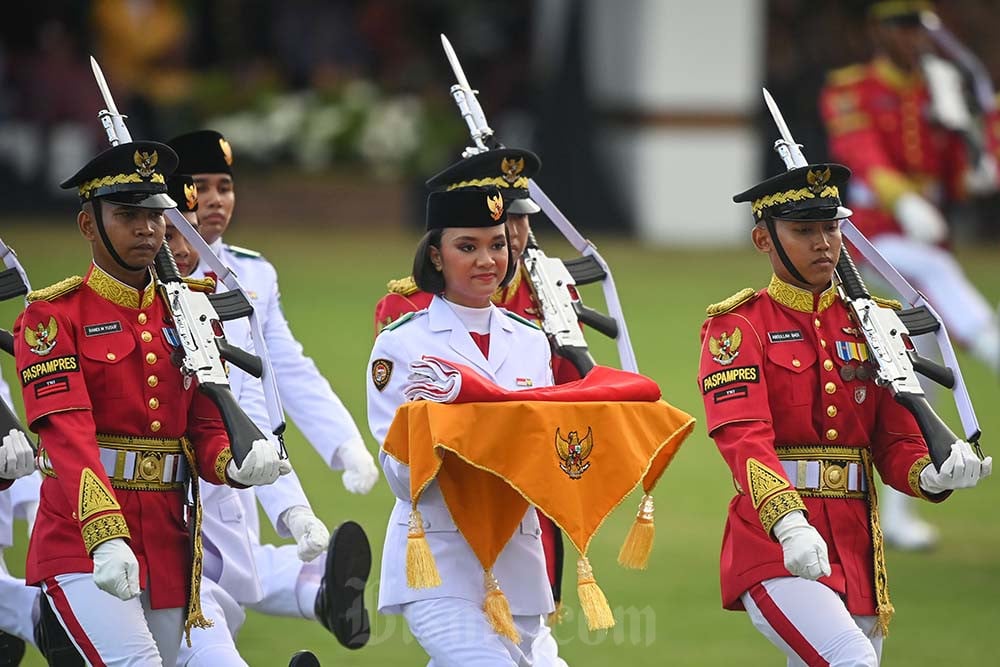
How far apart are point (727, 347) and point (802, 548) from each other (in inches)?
28.3

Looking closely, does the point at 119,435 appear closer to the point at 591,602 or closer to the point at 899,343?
the point at 591,602

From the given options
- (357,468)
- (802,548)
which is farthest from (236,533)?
(802,548)

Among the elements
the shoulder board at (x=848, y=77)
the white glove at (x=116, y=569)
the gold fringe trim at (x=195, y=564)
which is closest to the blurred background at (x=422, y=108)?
the shoulder board at (x=848, y=77)

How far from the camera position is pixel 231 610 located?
672cm

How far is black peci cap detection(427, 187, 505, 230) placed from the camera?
6.01 m

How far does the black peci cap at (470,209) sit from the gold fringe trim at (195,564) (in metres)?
1.05

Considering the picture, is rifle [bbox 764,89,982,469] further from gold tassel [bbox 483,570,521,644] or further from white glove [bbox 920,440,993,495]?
gold tassel [bbox 483,570,521,644]

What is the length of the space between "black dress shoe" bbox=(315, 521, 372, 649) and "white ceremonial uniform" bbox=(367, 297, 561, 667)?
893 millimetres

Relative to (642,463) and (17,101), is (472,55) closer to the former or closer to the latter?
(17,101)

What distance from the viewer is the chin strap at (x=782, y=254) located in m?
6.00

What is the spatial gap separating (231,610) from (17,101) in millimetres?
16798

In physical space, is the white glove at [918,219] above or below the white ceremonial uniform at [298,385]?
above

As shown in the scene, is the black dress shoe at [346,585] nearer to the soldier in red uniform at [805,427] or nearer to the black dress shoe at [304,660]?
the black dress shoe at [304,660]

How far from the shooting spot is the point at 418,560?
5621 mm
